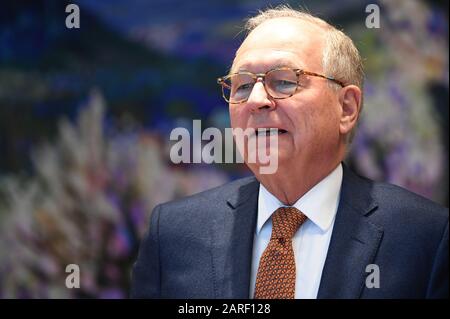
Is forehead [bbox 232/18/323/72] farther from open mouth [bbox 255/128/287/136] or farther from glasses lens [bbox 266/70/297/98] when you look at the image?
open mouth [bbox 255/128/287/136]

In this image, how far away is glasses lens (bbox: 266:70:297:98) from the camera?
168 cm

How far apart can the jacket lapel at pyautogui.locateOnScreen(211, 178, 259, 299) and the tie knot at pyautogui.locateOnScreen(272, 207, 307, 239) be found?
63 mm

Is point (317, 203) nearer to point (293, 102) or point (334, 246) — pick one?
point (334, 246)

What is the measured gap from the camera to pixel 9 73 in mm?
2928

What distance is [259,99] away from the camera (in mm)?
1662

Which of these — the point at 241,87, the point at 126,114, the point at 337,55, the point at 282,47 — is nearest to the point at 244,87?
the point at 241,87

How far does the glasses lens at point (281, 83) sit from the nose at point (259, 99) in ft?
0.05

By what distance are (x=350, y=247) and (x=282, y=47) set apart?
1.73ft

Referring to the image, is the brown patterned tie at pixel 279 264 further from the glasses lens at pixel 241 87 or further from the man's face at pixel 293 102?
the glasses lens at pixel 241 87

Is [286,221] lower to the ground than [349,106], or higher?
lower

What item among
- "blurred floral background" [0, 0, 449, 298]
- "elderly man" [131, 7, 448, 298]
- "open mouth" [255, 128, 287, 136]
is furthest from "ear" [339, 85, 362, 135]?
"blurred floral background" [0, 0, 449, 298]
